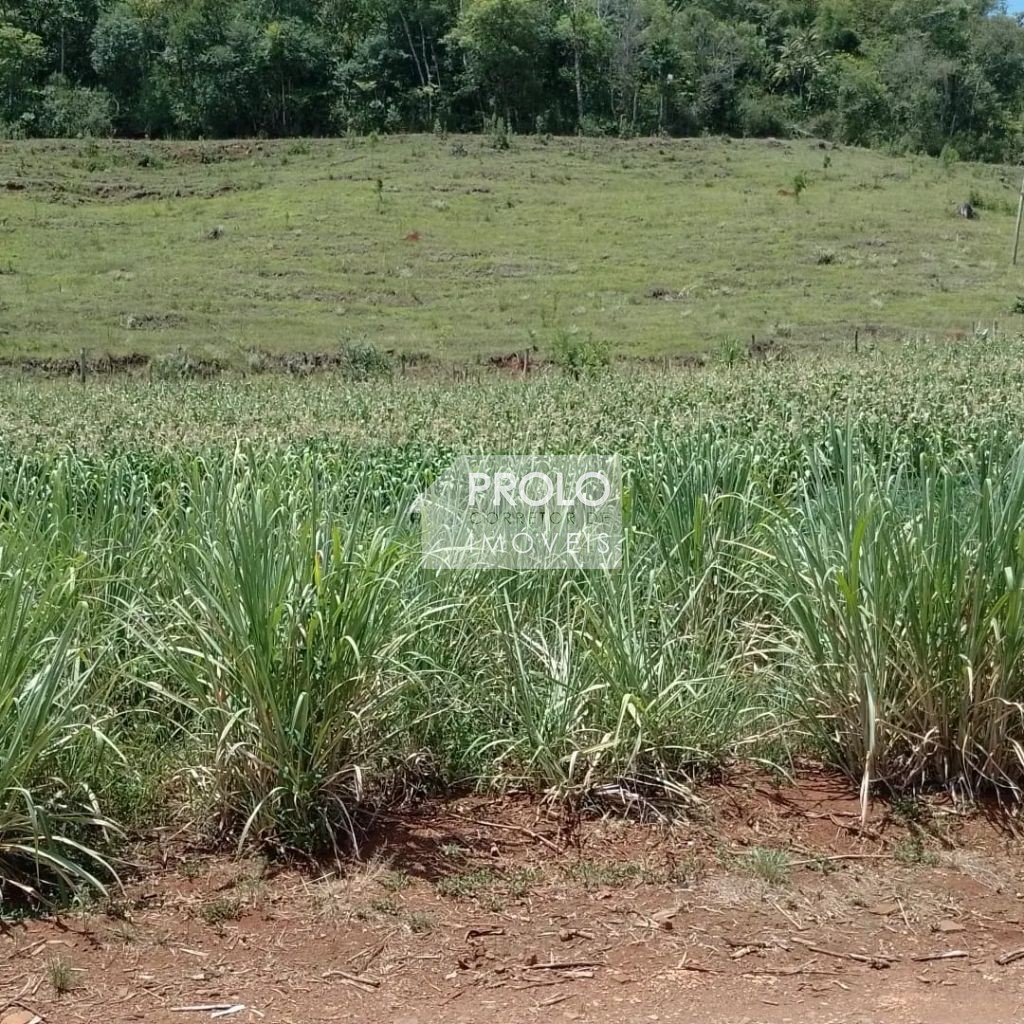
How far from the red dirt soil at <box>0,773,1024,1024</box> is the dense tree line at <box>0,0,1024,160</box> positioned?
180 feet

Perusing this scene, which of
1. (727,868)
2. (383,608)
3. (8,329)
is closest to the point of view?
(727,868)

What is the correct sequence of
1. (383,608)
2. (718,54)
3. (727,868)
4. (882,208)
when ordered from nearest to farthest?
1. (727,868)
2. (383,608)
3. (882,208)
4. (718,54)

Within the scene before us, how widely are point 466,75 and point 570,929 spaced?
215 ft

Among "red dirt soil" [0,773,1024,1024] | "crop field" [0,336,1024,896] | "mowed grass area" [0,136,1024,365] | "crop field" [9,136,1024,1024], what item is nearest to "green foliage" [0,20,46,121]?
"mowed grass area" [0,136,1024,365]

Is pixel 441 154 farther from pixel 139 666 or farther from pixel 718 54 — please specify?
pixel 139 666

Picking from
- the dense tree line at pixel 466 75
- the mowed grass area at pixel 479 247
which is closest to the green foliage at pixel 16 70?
the dense tree line at pixel 466 75

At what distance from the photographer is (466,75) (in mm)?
63344

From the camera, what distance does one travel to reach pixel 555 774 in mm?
3377

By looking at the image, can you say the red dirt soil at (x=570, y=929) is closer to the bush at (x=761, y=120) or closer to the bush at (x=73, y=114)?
the bush at (x=73, y=114)

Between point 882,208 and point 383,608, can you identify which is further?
point 882,208

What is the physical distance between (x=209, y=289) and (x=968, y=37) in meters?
62.5

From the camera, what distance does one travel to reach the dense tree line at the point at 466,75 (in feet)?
196

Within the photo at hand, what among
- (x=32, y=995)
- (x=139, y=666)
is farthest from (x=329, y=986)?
(x=139, y=666)

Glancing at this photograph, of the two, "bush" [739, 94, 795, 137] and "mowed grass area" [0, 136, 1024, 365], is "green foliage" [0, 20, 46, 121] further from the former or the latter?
"bush" [739, 94, 795, 137]
